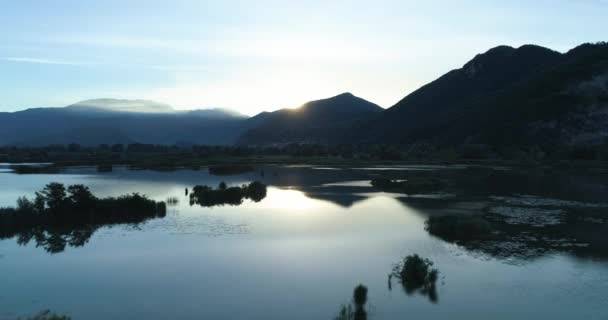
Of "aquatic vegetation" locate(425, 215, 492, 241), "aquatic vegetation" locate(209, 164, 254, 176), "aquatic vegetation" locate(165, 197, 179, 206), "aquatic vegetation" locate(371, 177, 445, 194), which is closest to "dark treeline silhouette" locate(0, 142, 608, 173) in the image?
"aquatic vegetation" locate(209, 164, 254, 176)

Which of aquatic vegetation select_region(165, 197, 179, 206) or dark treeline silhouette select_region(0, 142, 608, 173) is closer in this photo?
aquatic vegetation select_region(165, 197, 179, 206)

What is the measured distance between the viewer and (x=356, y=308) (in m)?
20.5

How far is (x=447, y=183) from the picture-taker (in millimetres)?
69688

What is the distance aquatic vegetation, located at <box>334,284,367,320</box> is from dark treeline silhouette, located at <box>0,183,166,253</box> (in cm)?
2020

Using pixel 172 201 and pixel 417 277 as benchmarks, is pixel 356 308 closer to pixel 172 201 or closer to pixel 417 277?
pixel 417 277

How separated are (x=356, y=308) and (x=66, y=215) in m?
29.2

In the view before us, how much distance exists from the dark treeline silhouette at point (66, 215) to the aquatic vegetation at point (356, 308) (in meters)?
20.2

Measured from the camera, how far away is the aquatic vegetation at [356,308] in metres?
19.5

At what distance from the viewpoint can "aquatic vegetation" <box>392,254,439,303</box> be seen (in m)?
23.3

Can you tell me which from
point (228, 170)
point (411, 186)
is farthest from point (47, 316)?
point (228, 170)

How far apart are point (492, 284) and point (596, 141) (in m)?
131

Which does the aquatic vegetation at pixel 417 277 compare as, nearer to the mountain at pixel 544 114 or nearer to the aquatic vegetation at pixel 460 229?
the aquatic vegetation at pixel 460 229

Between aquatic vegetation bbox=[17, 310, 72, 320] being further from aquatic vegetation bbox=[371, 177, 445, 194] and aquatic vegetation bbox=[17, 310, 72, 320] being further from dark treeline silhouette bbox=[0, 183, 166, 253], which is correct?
aquatic vegetation bbox=[371, 177, 445, 194]

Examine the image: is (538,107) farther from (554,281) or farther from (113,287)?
(113,287)
